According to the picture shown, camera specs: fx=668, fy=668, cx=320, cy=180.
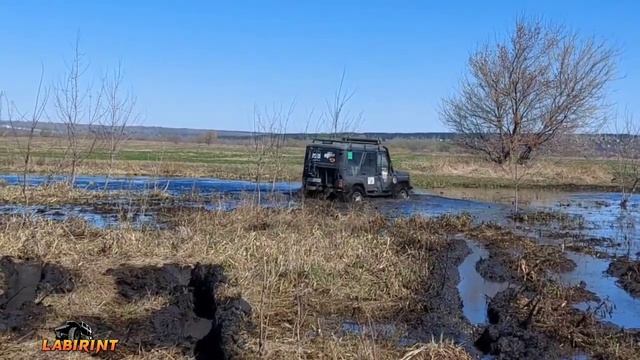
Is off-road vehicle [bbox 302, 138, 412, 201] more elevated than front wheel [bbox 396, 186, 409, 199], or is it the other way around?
off-road vehicle [bbox 302, 138, 412, 201]

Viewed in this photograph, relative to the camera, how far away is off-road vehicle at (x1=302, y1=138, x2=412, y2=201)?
23.4 meters

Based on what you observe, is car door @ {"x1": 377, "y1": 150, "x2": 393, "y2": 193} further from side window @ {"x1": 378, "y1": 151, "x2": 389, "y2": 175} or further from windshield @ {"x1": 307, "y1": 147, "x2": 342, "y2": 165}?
windshield @ {"x1": 307, "y1": 147, "x2": 342, "y2": 165}

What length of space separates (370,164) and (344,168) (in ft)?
4.85

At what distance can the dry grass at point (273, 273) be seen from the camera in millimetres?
7043

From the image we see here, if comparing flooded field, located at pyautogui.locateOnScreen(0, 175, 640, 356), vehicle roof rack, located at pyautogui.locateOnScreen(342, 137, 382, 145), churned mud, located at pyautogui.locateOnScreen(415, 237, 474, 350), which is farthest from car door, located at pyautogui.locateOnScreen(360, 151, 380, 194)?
churned mud, located at pyautogui.locateOnScreen(415, 237, 474, 350)

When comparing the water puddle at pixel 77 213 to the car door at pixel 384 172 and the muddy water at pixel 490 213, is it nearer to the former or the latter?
the muddy water at pixel 490 213

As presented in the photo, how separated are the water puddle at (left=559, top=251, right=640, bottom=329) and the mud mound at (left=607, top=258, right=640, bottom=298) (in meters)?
0.13

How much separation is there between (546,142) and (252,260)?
130 feet

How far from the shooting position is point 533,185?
A: 135 feet

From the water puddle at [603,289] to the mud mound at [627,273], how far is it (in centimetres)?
13

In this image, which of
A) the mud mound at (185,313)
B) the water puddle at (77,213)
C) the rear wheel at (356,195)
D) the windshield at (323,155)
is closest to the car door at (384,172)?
the rear wheel at (356,195)

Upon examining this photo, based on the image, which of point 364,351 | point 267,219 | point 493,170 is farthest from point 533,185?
point 364,351

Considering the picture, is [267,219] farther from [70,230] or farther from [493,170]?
[493,170]

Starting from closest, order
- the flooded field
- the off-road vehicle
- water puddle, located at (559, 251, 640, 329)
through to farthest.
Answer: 1. water puddle, located at (559, 251, 640, 329)
2. the flooded field
3. the off-road vehicle
